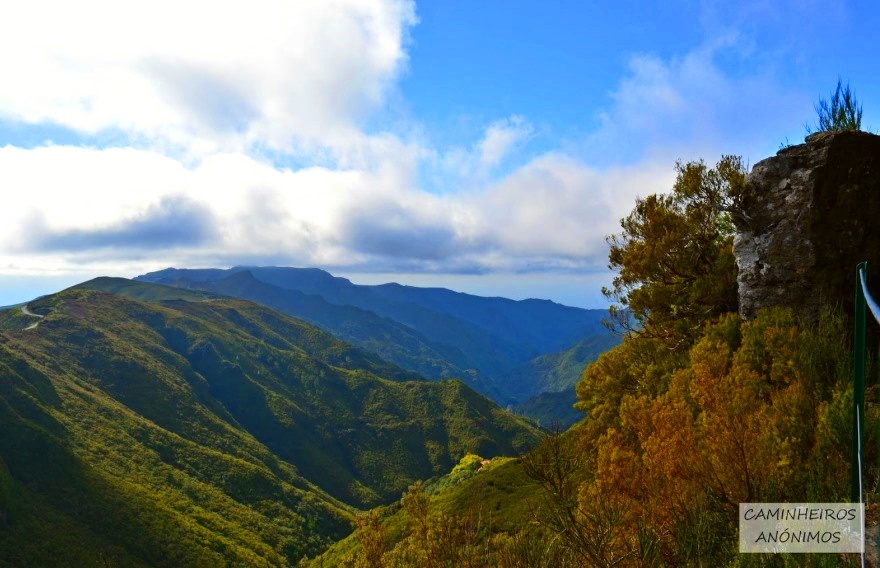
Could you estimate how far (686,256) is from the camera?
76.7 ft

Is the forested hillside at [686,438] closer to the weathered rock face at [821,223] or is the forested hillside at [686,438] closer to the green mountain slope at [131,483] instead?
the weathered rock face at [821,223]

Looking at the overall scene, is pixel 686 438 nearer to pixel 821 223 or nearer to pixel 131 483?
pixel 821 223

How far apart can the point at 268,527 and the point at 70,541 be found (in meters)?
52.9

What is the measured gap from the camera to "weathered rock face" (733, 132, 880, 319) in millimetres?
16906

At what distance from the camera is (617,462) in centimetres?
1463

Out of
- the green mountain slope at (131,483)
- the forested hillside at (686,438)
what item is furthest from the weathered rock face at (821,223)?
the green mountain slope at (131,483)

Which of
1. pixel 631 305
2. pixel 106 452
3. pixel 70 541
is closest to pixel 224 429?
pixel 106 452

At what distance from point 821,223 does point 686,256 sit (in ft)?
21.0

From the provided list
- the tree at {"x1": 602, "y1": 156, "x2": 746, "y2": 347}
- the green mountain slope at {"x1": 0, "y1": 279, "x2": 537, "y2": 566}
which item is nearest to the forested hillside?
the tree at {"x1": 602, "y1": 156, "x2": 746, "y2": 347}

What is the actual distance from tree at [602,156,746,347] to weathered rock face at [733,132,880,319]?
369 cm

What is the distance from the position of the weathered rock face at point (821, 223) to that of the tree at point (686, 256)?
3.69 metres

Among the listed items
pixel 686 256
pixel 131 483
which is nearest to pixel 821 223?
pixel 686 256

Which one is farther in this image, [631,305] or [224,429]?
[224,429]

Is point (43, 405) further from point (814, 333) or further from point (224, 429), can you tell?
point (814, 333)
